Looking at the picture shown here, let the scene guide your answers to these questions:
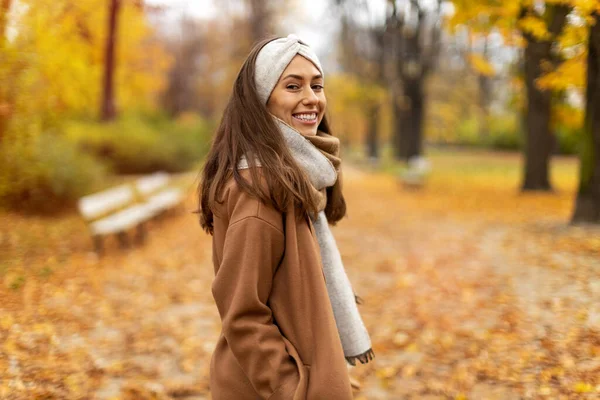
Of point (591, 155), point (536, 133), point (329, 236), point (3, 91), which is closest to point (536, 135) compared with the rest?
point (536, 133)

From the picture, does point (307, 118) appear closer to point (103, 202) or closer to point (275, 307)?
point (275, 307)

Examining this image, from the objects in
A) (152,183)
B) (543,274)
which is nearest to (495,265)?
(543,274)

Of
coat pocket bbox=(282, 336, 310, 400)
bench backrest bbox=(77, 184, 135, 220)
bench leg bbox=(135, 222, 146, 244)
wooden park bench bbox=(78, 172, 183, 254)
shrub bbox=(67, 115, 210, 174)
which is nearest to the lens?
coat pocket bbox=(282, 336, 310, 400)

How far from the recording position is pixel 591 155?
27.2 ft

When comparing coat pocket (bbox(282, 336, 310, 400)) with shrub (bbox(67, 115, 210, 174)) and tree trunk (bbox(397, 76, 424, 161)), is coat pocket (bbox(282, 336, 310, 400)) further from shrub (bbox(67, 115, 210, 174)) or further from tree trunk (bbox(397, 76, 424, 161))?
tree trunk (bbox(397, 76, 424, 161))

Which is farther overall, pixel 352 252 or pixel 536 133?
pixel 536 133

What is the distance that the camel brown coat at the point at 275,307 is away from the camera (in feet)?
5.38

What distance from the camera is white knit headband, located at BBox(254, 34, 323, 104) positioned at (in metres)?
1.82

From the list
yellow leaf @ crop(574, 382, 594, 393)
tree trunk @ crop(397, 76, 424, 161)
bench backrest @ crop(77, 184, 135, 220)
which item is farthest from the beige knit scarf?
tree trunk @ crop(397, 76, 424, 161)

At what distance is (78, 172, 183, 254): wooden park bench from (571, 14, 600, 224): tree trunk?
7099mm

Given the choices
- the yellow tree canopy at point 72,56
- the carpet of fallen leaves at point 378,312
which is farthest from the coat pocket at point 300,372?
the yellow tree canopy at point 72,56

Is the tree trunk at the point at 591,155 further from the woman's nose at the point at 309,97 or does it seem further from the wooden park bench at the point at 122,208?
the woman's nose at the point at 309,97

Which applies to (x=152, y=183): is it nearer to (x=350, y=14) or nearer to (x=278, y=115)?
(x=278, y=115)

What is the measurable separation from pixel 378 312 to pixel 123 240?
4825mm
